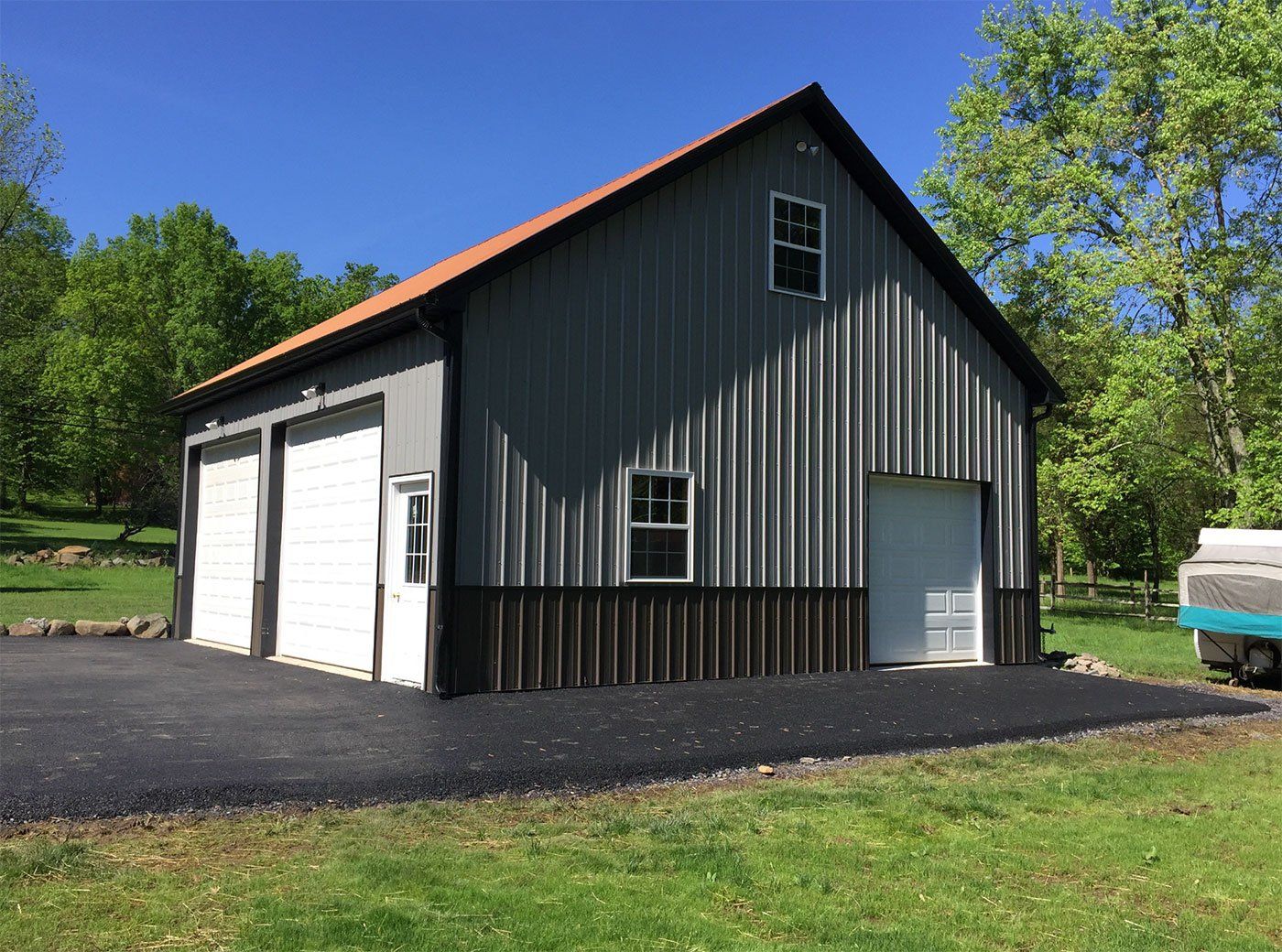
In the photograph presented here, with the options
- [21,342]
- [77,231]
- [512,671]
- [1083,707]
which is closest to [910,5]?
[1083,707]

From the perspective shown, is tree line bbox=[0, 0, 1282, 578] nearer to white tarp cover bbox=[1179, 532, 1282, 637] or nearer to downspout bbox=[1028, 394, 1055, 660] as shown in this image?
downspout bbox=[1028, 394, 1055, 660]

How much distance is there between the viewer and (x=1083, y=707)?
10.1 meters

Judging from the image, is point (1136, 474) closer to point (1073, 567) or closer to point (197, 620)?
point (197, 620)

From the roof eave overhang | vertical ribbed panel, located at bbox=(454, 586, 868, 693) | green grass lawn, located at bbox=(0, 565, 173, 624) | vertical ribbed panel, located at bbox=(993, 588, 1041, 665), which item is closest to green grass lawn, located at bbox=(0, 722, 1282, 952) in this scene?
vertical ribbed panel, located at bbox=(454, 586, 868, 693)

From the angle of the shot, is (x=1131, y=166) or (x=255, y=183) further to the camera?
(x=1131, y=166)

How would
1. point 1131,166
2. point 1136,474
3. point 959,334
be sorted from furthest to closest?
point 1131,166, point 1136,474, point 959,334

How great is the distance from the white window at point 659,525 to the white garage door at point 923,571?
289 cm

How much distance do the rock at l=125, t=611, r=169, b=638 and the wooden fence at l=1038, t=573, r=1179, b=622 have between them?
65.2 ft

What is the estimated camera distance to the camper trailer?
12.4 metres

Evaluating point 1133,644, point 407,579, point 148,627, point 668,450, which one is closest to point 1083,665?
point 1133,644

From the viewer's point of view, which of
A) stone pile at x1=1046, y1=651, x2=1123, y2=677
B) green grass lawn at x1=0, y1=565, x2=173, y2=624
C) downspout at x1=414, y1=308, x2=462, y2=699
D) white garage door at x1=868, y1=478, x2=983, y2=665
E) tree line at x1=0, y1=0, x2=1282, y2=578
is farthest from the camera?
tree line at x1=0, y1=0, x2=1282, y2=578

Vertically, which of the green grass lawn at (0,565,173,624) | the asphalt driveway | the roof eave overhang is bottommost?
the asphalt driveway

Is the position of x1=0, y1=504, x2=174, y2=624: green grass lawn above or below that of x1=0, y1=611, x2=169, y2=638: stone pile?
above

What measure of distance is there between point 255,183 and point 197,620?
9.23m
